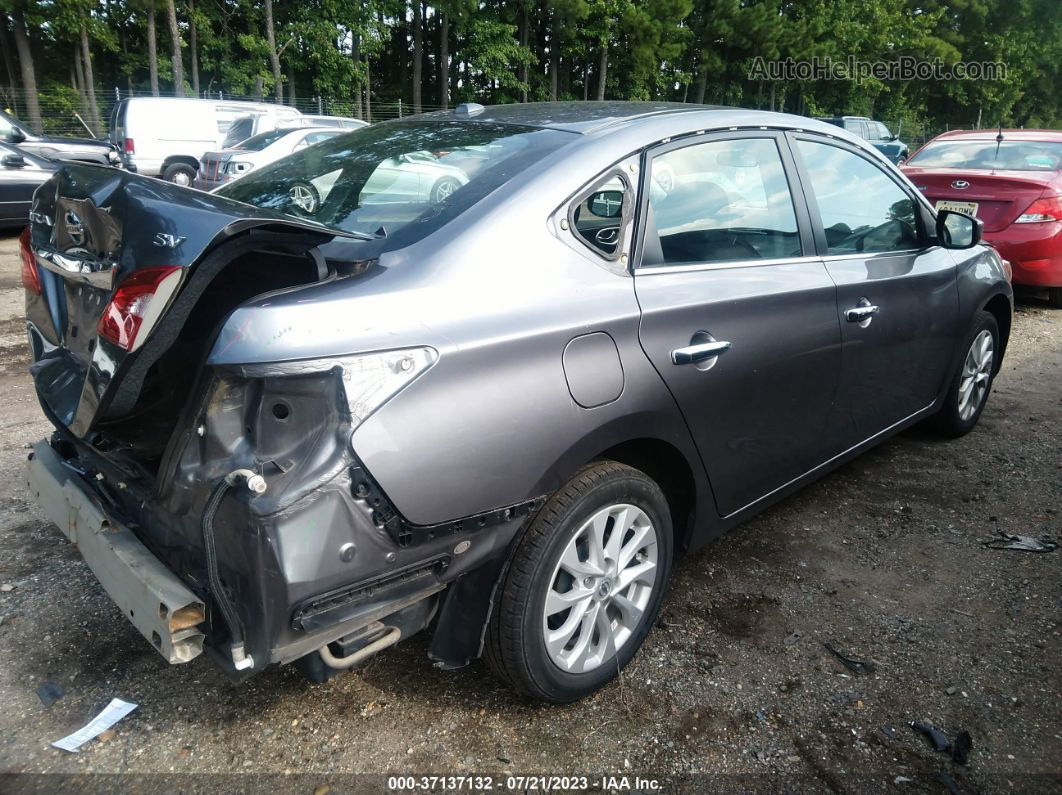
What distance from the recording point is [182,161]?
15.9 m

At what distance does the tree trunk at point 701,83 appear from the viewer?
3757 centimetres

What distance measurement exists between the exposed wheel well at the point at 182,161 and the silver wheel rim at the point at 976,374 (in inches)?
582

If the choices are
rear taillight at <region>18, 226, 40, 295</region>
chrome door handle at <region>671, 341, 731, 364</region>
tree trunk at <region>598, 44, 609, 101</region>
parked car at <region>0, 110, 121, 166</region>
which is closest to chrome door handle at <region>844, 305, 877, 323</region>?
chrome door handle at <region>671, 341, 731, 364</region>

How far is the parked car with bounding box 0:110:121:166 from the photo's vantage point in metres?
10.9

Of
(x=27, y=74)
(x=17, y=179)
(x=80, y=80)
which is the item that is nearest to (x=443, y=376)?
(x=17, y=179)

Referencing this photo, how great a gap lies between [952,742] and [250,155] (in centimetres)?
1126

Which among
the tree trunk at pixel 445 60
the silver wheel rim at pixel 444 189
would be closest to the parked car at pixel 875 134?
the tree trunk at pixel 445 60

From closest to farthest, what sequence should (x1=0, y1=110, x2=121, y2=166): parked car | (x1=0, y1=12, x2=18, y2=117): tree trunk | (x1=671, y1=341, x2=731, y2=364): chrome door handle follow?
(x1=671, y1=341, x2=731, y2=364): chrome door handle, (x1=0, y1=110, x2=121, y2=166): parked car, (x1=0, y1=12, x2=18, y2=117): tree trunk

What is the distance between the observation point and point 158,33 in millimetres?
32156

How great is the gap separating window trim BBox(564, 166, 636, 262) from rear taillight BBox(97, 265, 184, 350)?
40.9 inches

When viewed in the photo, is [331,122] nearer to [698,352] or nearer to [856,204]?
[856,204]

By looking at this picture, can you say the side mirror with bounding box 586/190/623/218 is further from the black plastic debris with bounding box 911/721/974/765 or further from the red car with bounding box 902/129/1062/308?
the red car with bounding box 902/129/1062/308

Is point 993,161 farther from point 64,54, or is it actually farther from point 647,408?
point 64,54

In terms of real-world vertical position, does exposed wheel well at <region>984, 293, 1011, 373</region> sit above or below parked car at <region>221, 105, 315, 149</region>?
below
